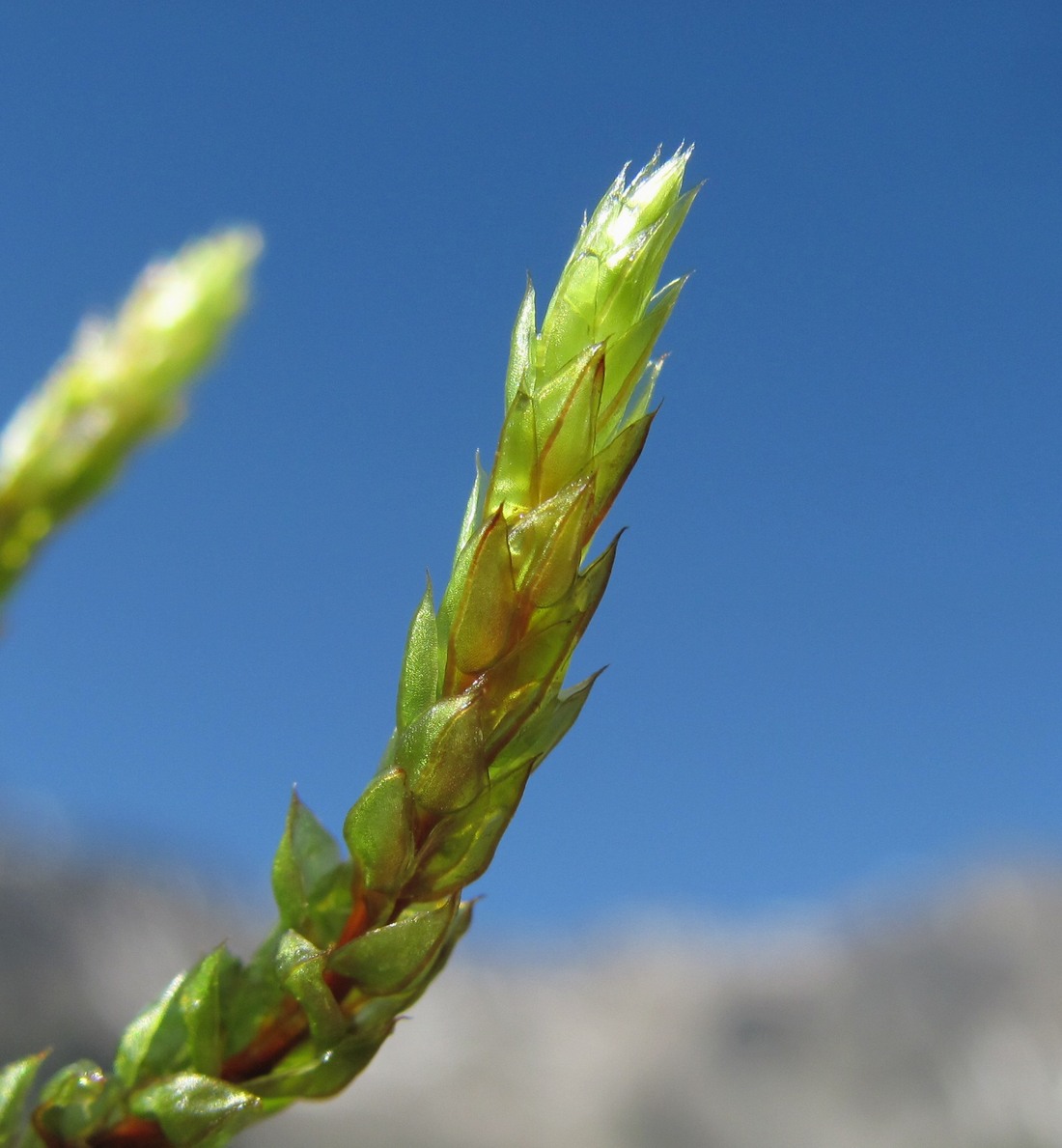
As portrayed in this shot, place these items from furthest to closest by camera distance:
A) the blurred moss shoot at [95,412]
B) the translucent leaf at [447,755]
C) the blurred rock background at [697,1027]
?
the blurred rock background at [697,1027], the translucent leaf at [447,755], the blurred moss shoot at [95,412]

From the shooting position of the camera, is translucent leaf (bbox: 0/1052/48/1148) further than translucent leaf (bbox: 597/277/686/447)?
No

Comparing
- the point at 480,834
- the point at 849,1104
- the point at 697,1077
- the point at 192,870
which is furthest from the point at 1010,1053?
the point at 480,834

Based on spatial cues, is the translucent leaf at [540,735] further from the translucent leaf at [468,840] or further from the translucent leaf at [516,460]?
the translucent leaf at [516,460]

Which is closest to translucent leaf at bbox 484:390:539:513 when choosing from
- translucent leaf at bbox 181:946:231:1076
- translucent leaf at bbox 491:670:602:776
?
translucent leaf at bbox 491:670:602:776

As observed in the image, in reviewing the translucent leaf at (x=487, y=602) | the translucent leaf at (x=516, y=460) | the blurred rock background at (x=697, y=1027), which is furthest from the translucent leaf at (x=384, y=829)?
the blurred rock background at (x=697, y=1027)

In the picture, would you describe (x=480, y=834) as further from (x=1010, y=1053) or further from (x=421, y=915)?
(x=1010, y=1053)

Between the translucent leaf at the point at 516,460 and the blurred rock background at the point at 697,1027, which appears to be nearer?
the translucent leaf at the point at 516,460

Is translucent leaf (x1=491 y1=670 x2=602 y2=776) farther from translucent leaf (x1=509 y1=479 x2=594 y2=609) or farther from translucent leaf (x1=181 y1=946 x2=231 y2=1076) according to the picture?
translucent leaf (x1=181 y1=946 x2=231 y2=1076)

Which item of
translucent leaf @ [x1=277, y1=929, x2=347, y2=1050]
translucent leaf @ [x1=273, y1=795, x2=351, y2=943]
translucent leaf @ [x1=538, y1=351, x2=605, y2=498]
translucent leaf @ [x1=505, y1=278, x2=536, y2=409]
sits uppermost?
translucent leaf @ [x1=505, y1=278, x2=536, y2=409]
